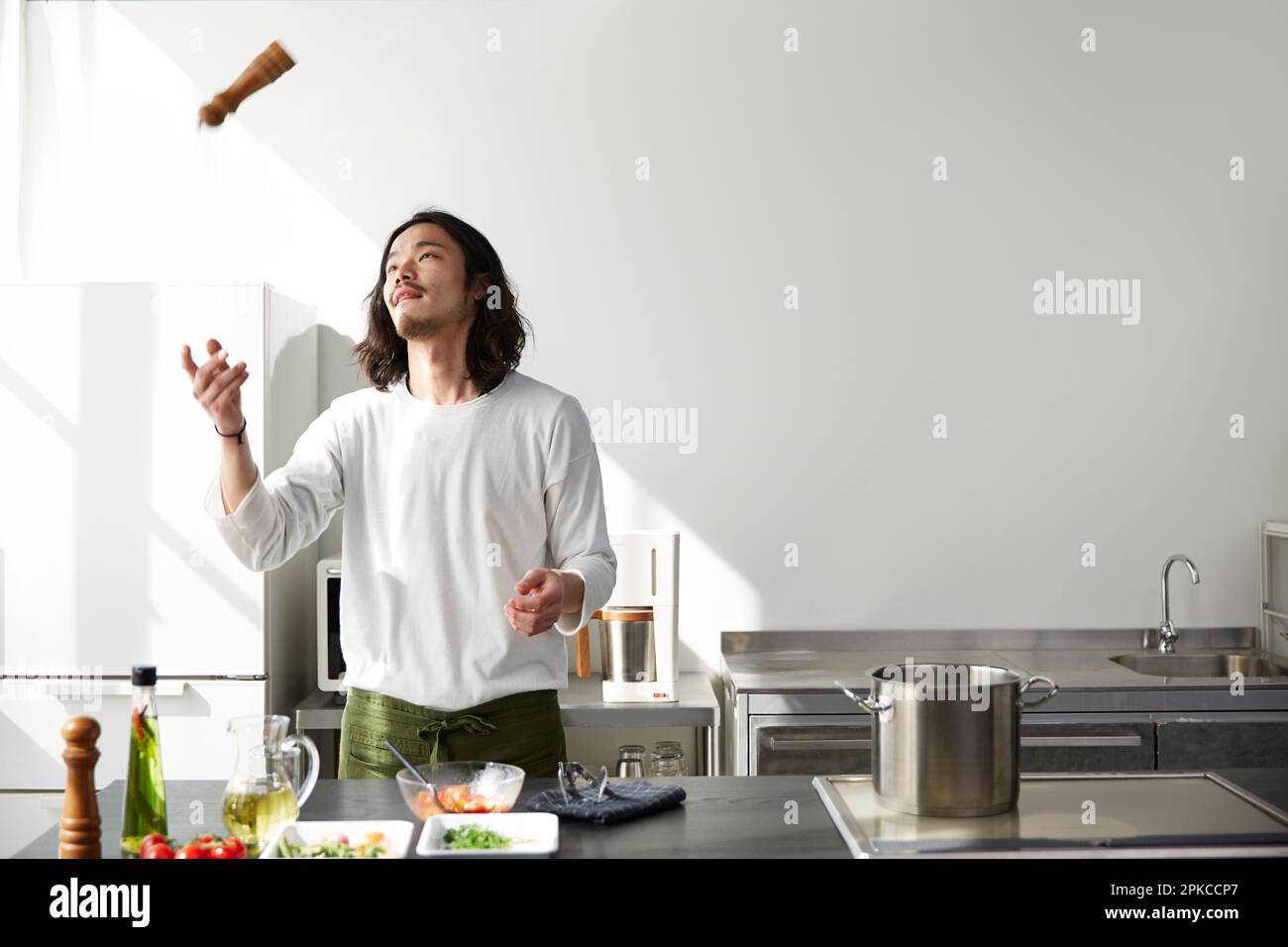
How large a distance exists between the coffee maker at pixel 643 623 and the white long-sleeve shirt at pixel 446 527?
3.17 feet

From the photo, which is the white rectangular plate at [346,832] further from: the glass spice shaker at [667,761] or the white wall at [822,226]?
the white wall at [822,226]

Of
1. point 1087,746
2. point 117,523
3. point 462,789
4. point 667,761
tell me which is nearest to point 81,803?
point 462,789

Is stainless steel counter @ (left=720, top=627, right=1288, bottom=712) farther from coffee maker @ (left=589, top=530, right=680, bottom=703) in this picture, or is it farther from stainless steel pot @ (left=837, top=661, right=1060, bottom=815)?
stainless steel pot @ (left=837, top=661, right=1060, bottom=815)

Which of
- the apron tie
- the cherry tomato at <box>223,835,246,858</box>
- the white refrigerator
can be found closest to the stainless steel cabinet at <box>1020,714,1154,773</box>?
the apron tie

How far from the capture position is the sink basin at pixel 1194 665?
339cm

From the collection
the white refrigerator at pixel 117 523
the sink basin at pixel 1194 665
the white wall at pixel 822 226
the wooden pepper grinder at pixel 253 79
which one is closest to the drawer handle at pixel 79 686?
the white refrigerator at pixel 117 523

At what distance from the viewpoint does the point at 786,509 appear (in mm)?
3484

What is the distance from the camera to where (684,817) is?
1.57 m

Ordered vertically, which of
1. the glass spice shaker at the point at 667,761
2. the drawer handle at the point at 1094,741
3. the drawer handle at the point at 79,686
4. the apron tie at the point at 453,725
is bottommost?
the glass spice shaker at the point at 667,761

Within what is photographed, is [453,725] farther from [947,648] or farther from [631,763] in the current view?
[947,648]

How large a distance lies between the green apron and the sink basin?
6.70 feet

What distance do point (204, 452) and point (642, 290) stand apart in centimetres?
128
